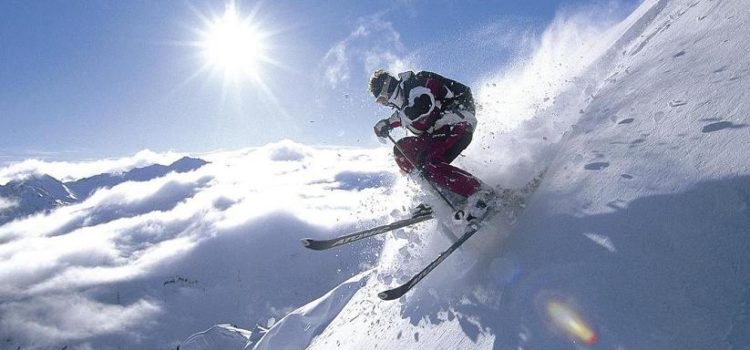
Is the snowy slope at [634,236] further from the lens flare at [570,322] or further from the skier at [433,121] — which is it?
the skier at [433,121]

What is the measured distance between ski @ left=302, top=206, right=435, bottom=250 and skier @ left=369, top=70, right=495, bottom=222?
2.74 ft

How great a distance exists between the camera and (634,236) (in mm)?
4395

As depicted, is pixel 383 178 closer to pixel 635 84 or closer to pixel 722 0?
pixel 635 84

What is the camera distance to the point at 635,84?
7391 millimetres

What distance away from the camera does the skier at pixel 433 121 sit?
23.1 ft

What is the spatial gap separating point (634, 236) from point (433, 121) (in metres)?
3.82

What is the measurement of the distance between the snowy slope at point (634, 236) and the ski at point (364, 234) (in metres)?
0.61

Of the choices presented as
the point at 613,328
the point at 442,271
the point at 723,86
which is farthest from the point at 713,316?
the point at 442,271

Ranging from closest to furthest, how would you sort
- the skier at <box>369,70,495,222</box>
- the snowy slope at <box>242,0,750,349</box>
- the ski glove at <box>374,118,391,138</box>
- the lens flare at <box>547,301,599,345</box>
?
the snowy slope at <box>242,0,750,349</box> → the lens flare at <box>547,301,599,345</box> → the skier at <box>369,70,495,222</box> → the ski glove at <box>374,118,391,138</box>

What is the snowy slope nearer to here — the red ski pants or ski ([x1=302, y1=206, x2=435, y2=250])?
ski ([x1=302, y1=206, x2=435, y2=250])

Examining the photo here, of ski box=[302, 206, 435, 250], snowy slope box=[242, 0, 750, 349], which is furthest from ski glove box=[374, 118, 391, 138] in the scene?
snowy slope box=[242, 0, 750, 349]

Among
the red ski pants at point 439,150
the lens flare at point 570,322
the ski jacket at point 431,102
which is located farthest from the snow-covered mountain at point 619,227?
the ski jacket at point 431,102

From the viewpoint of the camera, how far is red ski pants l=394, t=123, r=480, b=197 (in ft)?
23.2

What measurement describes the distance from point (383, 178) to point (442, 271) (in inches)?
220
